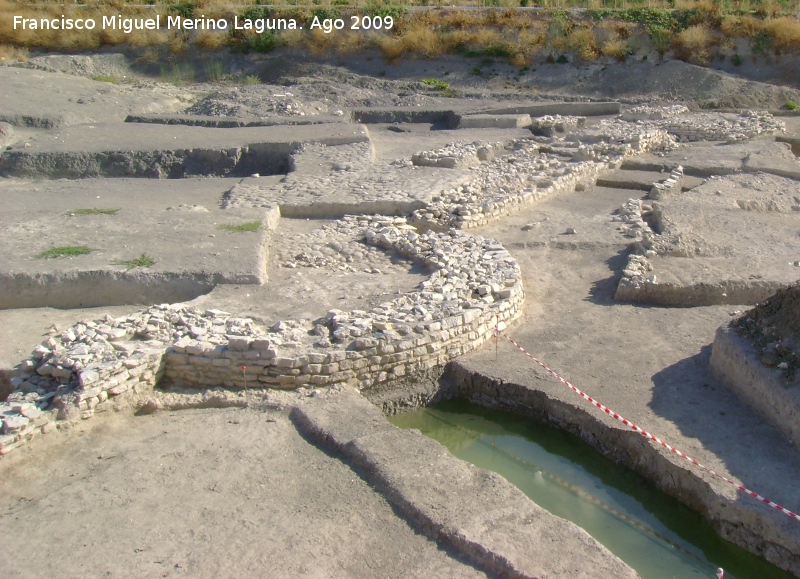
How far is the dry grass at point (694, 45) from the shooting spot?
2056cm

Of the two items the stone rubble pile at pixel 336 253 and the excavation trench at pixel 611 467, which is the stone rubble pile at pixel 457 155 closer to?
the stone rubble pile at pixel 336 253

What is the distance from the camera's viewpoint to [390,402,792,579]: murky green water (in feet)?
15.7

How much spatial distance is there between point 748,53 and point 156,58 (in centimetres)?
1668

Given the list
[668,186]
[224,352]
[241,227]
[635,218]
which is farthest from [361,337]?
[668,186]

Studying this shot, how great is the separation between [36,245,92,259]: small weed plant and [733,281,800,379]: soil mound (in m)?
5.86

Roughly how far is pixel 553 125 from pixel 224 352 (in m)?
10.5

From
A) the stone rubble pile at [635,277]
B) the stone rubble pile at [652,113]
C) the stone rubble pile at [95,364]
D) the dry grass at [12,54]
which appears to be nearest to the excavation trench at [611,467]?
the stone rubble pile at [95,364]

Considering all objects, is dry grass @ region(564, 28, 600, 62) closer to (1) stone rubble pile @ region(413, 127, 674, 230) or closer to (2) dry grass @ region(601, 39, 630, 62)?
(2) dry grass @ region(601, 39, 630, 62)

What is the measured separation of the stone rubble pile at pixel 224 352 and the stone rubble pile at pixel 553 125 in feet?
27.6

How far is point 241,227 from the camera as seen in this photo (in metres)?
8.49

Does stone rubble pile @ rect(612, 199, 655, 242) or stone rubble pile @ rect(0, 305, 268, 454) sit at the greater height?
stone rubble pile @ rect(612, 199, 655, 242)

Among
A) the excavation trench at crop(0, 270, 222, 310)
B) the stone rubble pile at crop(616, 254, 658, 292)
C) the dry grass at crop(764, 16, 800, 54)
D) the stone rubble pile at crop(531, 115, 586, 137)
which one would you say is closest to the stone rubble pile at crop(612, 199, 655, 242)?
the stone rubble pile at crop(616, 254, 658, 292)

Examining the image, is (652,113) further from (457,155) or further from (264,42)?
(264,42)

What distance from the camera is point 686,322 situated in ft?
23.8
